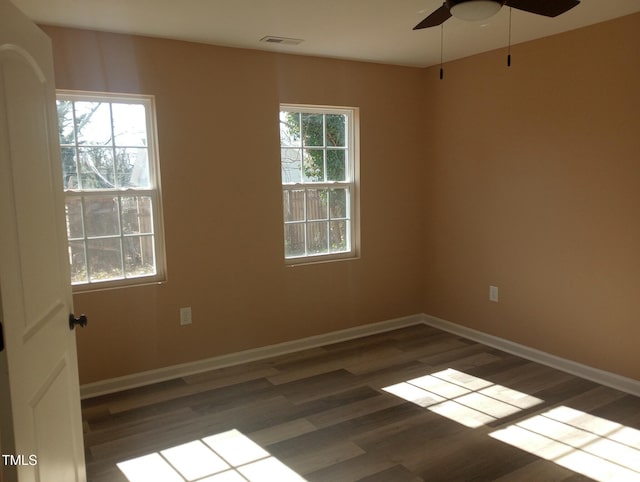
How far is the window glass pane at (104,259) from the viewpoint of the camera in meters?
3.40

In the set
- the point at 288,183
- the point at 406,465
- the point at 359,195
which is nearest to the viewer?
the point at 406,465

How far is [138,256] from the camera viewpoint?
11.7 feet

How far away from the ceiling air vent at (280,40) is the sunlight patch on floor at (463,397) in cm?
248

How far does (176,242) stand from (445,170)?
2.42 m

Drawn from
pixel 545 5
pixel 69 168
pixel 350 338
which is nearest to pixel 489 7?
pixel 545 5

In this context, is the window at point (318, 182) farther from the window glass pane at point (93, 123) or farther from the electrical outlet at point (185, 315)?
the window glass pane at point (93, 123)

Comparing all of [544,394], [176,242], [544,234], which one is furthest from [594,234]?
[176,242]

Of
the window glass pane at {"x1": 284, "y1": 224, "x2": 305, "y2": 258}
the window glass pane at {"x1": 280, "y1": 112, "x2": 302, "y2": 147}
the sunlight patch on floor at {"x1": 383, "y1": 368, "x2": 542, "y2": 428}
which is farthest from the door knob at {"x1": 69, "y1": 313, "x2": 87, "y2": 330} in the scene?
the window glass pane at {"x1": 280, "y1": 112, "x2": 302, "y2": 147}

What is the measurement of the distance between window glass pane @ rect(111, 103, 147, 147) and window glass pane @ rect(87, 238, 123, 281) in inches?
26.6

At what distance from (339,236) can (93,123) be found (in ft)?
7.02

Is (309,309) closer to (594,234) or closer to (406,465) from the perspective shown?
(406,465)

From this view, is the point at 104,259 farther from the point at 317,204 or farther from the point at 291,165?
the point at 317,204

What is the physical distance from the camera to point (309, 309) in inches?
168

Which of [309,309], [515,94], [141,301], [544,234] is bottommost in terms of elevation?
[309,309]
